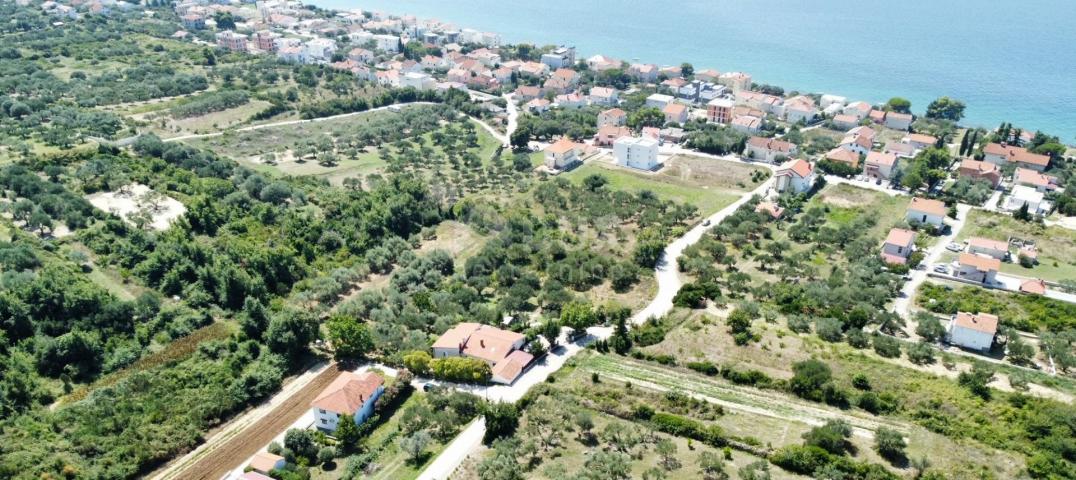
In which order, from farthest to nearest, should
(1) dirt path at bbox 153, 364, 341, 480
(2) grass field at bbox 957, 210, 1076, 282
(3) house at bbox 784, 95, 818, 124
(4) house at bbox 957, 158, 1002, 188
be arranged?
(3) house at bbox 784, 95, 818, 124, (4) house at bbox 957, 158, 1002, 188, (2) grass field at bbox 957, 210, 1076, 282, (1) dirt path at bbox 153, 364, 341, 480

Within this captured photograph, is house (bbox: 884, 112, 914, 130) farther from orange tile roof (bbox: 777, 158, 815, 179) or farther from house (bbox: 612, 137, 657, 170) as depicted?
house (bbox: 612, 137, 657, 170)

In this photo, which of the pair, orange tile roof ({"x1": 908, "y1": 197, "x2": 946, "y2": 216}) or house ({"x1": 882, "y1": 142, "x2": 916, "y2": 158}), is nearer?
orange tile roof ({"x1": 908, "y1": 197, "x2": 946, "y2": 216})

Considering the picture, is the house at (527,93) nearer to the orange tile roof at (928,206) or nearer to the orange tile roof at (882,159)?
the orange tile roof at (882,159)

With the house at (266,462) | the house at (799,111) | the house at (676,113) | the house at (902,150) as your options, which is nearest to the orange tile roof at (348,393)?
the house at (266,462)

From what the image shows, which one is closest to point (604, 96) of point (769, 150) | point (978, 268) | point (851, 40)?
point (769, 150)

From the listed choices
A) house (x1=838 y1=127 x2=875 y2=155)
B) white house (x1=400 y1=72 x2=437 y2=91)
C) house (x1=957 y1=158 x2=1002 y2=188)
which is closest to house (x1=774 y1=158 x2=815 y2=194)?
house (x1=838 y1=127 x2=875 y2=155)
